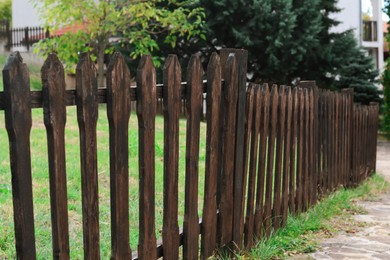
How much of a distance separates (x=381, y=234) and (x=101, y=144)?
5239 mm

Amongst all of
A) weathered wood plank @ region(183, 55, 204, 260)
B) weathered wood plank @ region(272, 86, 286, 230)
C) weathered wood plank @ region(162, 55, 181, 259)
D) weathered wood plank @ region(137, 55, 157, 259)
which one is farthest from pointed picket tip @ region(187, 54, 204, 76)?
weathered wood plank @ region(272, 86, 286, 230)

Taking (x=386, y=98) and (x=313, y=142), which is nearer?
(x=313, y=142)

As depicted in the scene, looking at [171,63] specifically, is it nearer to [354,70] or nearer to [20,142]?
[20,142]

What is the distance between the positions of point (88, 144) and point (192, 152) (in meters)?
0.99

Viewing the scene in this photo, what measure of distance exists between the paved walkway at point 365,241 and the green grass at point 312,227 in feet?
0.33

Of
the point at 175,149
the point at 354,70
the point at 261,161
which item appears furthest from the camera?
the point at 354,70

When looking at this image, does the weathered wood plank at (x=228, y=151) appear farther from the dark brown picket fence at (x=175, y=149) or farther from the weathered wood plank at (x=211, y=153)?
the weathered wood plank at (x=211, y=153)

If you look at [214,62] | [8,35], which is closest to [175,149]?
[214,62]

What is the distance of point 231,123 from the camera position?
13.7 feet

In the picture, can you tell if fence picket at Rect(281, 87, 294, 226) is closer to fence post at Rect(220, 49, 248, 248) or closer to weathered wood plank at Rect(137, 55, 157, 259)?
fence post at Rect(220, 49, 248, 248)

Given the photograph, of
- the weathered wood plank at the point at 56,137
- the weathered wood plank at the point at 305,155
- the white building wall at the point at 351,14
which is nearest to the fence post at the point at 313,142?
the weathered wood plank at the point at 305,155

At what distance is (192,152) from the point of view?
12.0 ft

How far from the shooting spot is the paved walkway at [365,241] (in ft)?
15.4

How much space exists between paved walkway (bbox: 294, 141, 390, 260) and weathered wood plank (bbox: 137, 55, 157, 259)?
1.64m
